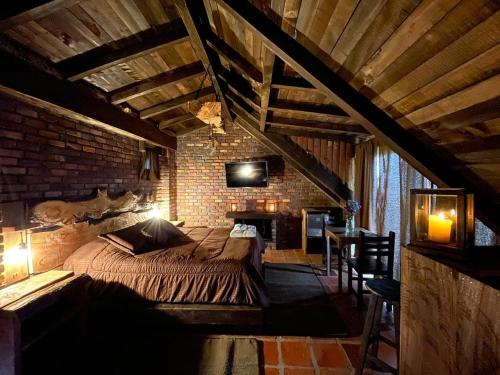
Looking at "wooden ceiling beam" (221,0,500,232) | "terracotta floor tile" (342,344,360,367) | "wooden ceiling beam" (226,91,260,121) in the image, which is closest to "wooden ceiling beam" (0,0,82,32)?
"wooden ceiling beam" (221,0,500,232)

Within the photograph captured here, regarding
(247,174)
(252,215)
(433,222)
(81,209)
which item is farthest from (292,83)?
(252,215)

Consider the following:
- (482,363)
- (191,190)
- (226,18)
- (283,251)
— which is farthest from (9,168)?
(283,251)

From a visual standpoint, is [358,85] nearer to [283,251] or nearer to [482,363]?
[482,363]

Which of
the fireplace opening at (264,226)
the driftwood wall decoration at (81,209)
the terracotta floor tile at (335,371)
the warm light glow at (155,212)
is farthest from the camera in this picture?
the fireplace opening at (264,226)

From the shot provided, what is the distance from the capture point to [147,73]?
9.23 feet

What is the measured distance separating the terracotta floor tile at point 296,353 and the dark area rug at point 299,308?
13 cm

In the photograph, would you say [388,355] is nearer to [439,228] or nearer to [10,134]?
[439,228]

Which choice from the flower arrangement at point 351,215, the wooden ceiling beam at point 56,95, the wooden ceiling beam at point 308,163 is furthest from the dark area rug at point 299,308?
the wooden ceiling beam at point 56,95

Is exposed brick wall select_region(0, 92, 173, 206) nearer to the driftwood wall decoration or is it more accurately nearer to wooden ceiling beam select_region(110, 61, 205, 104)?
the driftwood wall decoration

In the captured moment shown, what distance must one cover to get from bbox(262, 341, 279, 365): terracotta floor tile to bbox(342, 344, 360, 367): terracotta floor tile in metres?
0.65

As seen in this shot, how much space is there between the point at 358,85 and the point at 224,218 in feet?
14.3

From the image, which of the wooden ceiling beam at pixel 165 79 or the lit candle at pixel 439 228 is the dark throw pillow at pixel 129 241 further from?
the lit candle at pixel 439 228

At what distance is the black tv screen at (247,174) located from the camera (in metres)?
5.16

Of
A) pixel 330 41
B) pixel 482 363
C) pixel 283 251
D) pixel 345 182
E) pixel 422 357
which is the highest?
pixel 330 41
